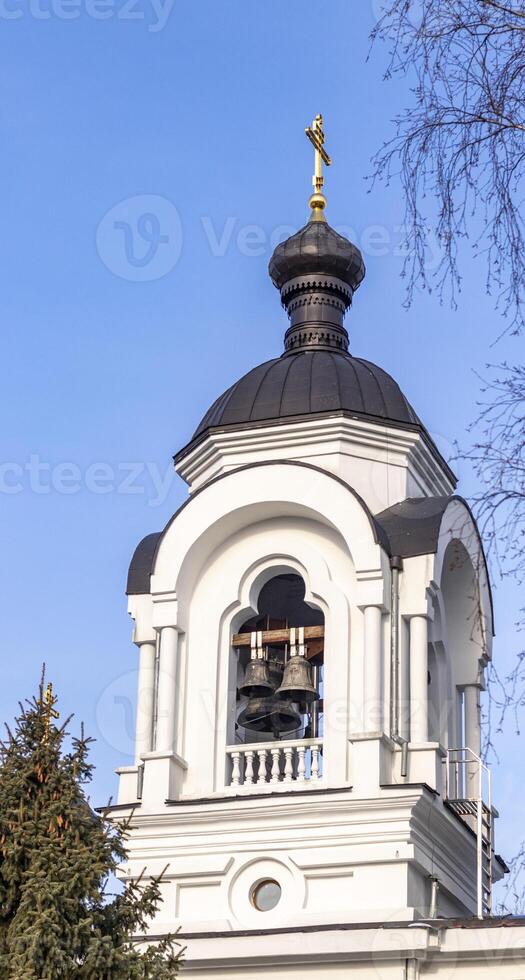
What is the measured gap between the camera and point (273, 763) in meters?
16.8

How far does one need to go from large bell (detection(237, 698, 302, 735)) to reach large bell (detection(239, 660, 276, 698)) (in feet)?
0.23

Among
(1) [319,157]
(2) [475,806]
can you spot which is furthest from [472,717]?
(1) [319,157]

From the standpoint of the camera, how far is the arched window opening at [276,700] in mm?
16828

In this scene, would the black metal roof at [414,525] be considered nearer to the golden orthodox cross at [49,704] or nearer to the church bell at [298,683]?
the church bell at [298,683]

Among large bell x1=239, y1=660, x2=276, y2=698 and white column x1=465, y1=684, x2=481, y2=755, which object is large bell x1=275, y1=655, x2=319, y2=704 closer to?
large bell x1=239, y1=660, x2=276, y2=698

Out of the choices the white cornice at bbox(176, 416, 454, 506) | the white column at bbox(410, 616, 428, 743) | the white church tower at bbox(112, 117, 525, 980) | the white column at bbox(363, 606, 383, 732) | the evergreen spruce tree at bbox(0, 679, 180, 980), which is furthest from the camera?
the white cornice at bbox(176, 416, 454, 506)

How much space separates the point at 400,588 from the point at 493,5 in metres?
9.43

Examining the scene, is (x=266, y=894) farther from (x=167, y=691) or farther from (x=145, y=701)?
(x=145, y=701)

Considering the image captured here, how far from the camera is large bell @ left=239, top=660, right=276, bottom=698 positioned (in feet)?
56.5

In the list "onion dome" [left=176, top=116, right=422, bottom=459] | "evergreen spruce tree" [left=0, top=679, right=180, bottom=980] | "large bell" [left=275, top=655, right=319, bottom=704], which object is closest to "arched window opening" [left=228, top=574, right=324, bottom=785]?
"large bell" [left=275, top=655, right=319, bottom=704]

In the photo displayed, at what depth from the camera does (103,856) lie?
1171 cm

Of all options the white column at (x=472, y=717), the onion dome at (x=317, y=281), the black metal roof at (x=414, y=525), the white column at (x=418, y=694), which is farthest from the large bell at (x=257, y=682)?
the onion dome at (x=317, y=281)

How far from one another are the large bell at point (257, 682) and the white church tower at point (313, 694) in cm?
3

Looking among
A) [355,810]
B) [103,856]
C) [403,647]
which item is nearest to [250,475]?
[403,647]
